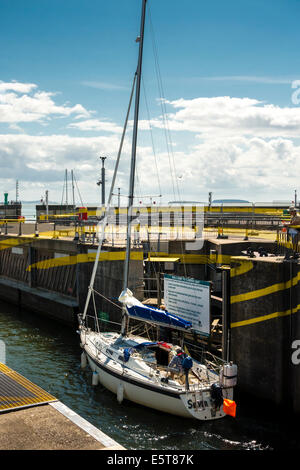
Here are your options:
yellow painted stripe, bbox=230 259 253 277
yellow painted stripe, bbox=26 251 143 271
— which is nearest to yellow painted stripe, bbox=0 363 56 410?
yellow painted stripe, bbox=230 259 253 277

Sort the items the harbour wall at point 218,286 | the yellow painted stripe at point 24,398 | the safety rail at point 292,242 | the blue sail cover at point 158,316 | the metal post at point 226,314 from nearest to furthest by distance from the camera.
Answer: the yellow painted stripe at point 24,398
the harbour wall at point 218,286
the safety rail at point 292,242
the blue sail cover at point 158,316
the metal post at point 226,314

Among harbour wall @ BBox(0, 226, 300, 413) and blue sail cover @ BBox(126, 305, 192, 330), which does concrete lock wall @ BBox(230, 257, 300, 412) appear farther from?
blue sail cover @ BBox(126, 305, 192, 330)

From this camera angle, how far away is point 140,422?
15.8m

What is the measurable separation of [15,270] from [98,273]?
1545cm

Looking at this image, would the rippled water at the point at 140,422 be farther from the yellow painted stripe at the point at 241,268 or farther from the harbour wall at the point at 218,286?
the yellow painted stripe at the point at 241,268

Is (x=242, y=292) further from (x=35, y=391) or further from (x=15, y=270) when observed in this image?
(x=15, y=270)

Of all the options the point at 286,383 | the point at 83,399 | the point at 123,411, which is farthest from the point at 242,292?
the point at 83,399

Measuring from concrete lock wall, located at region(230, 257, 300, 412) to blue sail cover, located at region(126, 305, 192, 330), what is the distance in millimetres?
1928

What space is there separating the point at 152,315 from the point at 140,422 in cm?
417

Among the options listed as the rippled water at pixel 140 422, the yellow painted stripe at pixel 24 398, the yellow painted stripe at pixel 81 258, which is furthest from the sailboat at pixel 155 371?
the yellow painted stripe at pixel 81 258

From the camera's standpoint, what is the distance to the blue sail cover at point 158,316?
17.9m

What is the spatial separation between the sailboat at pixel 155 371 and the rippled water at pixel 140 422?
40 centimetres

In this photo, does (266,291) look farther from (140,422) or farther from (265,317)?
(140,422)
